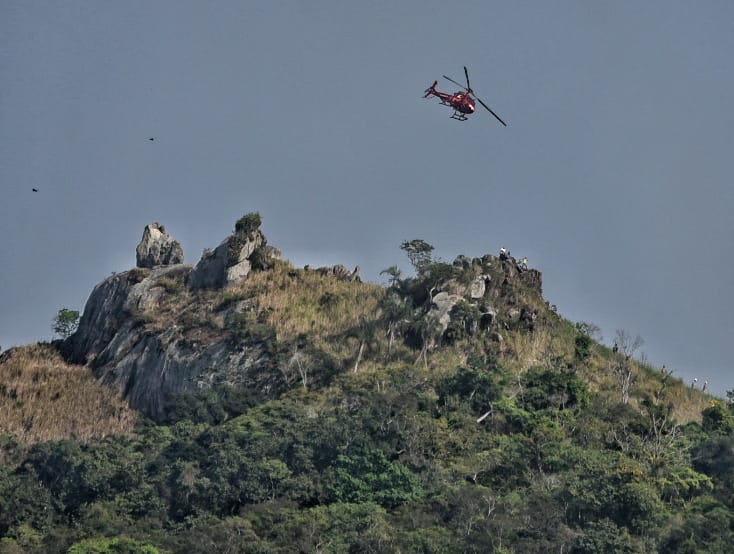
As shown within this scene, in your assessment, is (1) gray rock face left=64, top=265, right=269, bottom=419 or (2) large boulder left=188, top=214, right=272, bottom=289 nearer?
(1) gray rock face left=64, top=265, right=269, bottom=419

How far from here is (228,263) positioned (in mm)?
92500

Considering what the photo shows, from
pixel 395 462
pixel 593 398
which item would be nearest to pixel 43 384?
pixel 395 462

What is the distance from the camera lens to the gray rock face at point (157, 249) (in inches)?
3903

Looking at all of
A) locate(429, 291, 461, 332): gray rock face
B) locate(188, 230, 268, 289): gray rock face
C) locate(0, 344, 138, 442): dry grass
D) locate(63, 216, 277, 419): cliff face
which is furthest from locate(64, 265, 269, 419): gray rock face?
locate(429, 291, 461, 332): gray rock face

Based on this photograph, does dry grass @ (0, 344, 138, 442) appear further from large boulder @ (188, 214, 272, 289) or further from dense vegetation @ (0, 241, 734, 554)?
large boulder @ (188, 214, 272, 289)

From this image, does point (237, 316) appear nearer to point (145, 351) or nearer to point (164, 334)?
point (164, 334)

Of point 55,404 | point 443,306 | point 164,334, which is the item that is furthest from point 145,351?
point 443,306

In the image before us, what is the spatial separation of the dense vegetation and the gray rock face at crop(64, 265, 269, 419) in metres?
1.41

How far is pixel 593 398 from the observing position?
7919 cm

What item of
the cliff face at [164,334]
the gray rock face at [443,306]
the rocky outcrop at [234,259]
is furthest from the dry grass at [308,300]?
the gray rock face at [443,306]

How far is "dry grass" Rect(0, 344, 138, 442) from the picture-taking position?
269 feet

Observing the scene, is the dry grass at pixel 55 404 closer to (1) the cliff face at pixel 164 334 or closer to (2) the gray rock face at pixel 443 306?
(1) the cliff face at pixel 164 334

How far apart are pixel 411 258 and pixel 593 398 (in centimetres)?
1511

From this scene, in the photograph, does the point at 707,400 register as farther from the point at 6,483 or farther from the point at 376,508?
the point at 6,483
